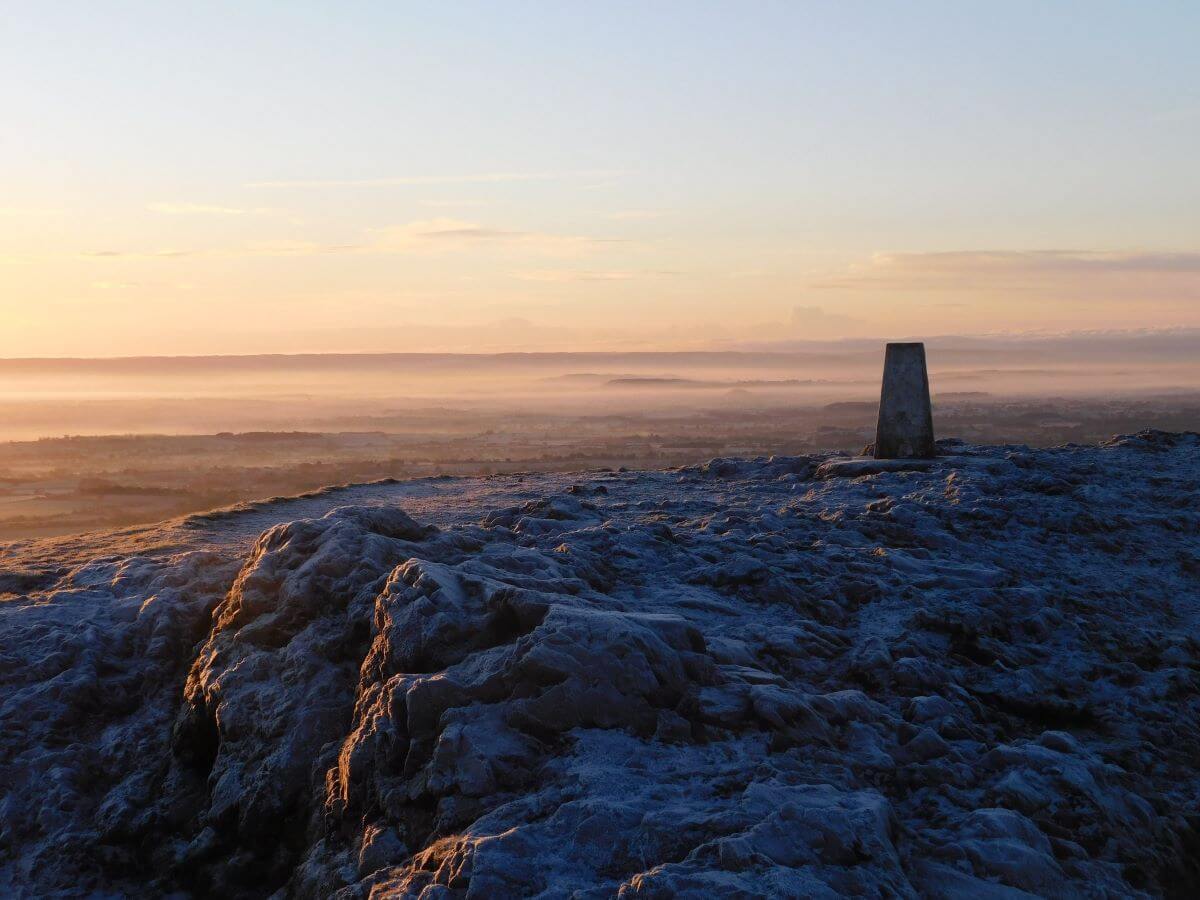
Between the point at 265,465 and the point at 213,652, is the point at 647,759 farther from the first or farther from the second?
the point at 265,465

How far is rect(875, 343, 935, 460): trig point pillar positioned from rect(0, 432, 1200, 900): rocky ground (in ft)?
12.0

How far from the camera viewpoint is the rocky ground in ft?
15.2

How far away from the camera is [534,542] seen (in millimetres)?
8844

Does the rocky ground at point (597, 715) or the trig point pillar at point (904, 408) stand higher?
the trig point pillar at point (904, 408)

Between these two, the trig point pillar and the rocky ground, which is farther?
the trig point pillar

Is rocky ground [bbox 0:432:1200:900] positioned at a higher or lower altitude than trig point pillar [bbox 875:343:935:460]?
lower

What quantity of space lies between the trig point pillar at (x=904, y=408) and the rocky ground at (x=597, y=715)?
12.0ft

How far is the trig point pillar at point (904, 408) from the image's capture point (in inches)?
508

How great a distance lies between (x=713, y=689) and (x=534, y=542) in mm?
3384

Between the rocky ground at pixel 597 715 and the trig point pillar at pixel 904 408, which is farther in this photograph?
the trig point pillar at pixel 904 408

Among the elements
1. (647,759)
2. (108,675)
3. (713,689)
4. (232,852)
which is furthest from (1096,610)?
(108,675)

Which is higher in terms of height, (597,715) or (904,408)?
(904,408)

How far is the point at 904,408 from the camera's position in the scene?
13.1 m

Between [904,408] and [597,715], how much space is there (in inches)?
348
